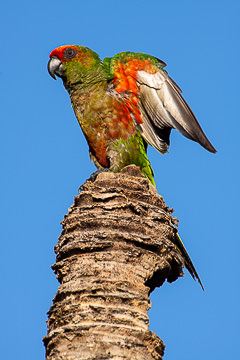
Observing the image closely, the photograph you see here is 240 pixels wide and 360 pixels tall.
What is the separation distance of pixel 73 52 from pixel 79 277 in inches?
216

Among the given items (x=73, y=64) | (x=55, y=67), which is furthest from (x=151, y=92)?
(x=55, y=67)

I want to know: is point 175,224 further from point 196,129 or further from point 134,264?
point 196,129

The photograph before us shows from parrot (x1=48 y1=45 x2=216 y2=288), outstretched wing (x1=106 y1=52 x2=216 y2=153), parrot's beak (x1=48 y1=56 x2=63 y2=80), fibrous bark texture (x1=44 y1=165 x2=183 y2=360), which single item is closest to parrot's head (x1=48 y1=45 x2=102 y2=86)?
parrot's beak (x1=48 y1=56 x2=63 y2=80)

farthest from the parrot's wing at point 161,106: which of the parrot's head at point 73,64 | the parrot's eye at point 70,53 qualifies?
the parrot's eye at point 70,53

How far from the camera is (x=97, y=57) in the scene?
930cm

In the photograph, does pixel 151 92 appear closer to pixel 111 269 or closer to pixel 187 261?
pixel 187 261

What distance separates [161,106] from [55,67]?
95.3 inches

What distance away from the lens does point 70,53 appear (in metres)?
9.41

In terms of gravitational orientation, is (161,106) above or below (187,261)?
above

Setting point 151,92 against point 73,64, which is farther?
point 73,64

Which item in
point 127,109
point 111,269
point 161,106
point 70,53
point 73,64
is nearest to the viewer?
point 111,269

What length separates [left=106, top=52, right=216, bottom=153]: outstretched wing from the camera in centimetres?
823

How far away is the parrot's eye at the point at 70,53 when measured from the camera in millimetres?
9367

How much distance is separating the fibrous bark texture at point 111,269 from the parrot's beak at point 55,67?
12.6ft
